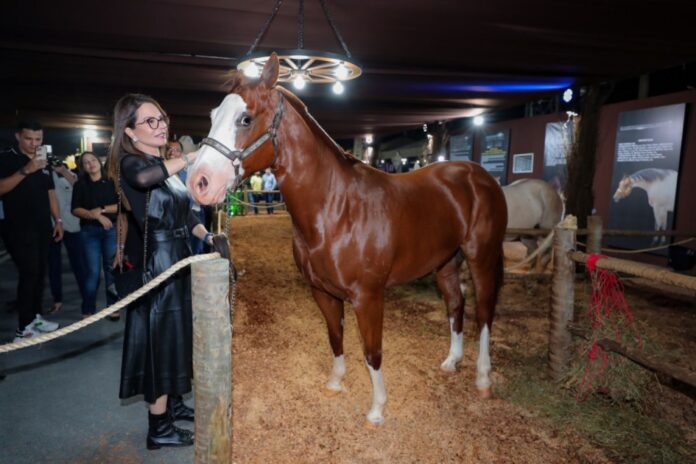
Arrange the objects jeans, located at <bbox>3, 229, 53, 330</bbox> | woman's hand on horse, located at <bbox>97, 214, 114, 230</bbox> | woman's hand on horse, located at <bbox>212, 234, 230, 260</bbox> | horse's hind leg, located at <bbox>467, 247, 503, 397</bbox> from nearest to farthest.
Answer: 1. woman's hand on horse, located at <bbox>212, 234, 230, 260</bbox>
2. horse's hind leg, located at <bbox>467, 247, 503, 397</bbox>
3. jeans, located at <bbox>3, 229, 53, 330</bbox>
4. woman's hand on horse, located at <bbox>97, 214, 114, 230</bbox>

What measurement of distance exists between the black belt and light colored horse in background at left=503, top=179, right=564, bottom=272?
200 inches

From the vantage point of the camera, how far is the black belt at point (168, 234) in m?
1.99

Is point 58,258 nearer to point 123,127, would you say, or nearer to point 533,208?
point 123,127

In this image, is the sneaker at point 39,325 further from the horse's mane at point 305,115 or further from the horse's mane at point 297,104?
the horse's mane at point 305,115

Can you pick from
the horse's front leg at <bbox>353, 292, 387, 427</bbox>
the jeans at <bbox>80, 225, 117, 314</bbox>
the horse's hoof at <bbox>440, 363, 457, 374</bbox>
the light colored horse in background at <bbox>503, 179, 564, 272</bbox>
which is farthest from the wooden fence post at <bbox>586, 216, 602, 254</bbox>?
the jeans at <bbox>80, 225, 117, 314</bbox>

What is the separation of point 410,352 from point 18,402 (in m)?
2.87

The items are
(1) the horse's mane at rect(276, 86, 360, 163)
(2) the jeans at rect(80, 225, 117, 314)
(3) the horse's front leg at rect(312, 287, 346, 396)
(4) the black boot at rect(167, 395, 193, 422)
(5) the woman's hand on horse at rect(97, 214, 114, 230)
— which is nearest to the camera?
(1) the horse's mane at rect(276, 86, 360, 163)

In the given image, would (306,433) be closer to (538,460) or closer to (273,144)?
(538,460)

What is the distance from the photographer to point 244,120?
6.11 ft

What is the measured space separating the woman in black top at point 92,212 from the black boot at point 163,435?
2.18 meters

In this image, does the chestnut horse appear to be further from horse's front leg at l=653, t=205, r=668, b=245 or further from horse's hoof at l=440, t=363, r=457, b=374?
horse's front leg at l=653, t=205, r=668, b=245

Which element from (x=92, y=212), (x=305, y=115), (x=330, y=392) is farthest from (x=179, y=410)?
(x=92, y=212)

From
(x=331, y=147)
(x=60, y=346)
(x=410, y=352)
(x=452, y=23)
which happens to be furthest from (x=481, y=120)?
(x=60, y=346)

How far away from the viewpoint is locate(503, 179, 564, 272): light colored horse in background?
19.8 feet
